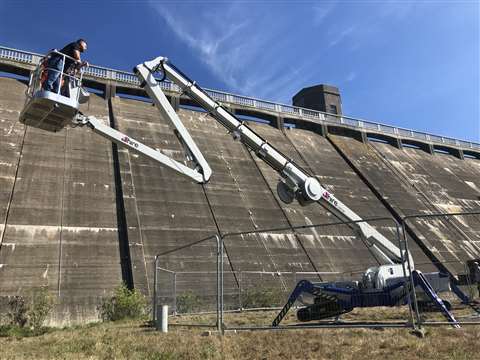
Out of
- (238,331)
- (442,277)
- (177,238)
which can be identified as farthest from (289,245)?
(238,331)

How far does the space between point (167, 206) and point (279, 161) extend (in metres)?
9.23

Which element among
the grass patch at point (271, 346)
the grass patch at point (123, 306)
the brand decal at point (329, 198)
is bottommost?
the grass patch at point (271, 346)

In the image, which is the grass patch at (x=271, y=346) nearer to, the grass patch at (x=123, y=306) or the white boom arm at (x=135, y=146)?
the white boom arm at (x=135, y=146)

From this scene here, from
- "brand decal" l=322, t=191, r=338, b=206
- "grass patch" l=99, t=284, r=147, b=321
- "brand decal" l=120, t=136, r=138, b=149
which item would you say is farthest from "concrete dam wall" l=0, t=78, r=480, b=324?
"brand decal" l=120, t=136, r=138, b=149

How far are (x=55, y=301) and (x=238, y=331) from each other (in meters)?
8.06

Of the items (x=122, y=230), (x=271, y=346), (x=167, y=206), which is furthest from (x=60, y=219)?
(x=271, y=346)

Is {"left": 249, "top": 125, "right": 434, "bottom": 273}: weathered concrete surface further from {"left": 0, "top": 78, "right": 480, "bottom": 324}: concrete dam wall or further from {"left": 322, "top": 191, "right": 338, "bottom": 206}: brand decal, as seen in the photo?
{"left": 322, "top": 191, "right": 338, "bottom": 206}: brand decal

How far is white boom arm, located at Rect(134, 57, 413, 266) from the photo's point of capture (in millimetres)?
12000

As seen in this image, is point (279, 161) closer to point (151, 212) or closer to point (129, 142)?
point (129, 142)

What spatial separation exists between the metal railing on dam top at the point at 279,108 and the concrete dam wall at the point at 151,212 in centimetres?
177

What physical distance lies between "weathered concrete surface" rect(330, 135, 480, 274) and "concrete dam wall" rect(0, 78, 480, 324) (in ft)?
0.43

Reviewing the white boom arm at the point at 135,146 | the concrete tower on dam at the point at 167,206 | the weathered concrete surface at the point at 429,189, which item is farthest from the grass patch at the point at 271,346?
the weathered concrete surface at the point at 429,189

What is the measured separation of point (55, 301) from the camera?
45.8ft

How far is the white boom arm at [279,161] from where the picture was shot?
12.0 meters
